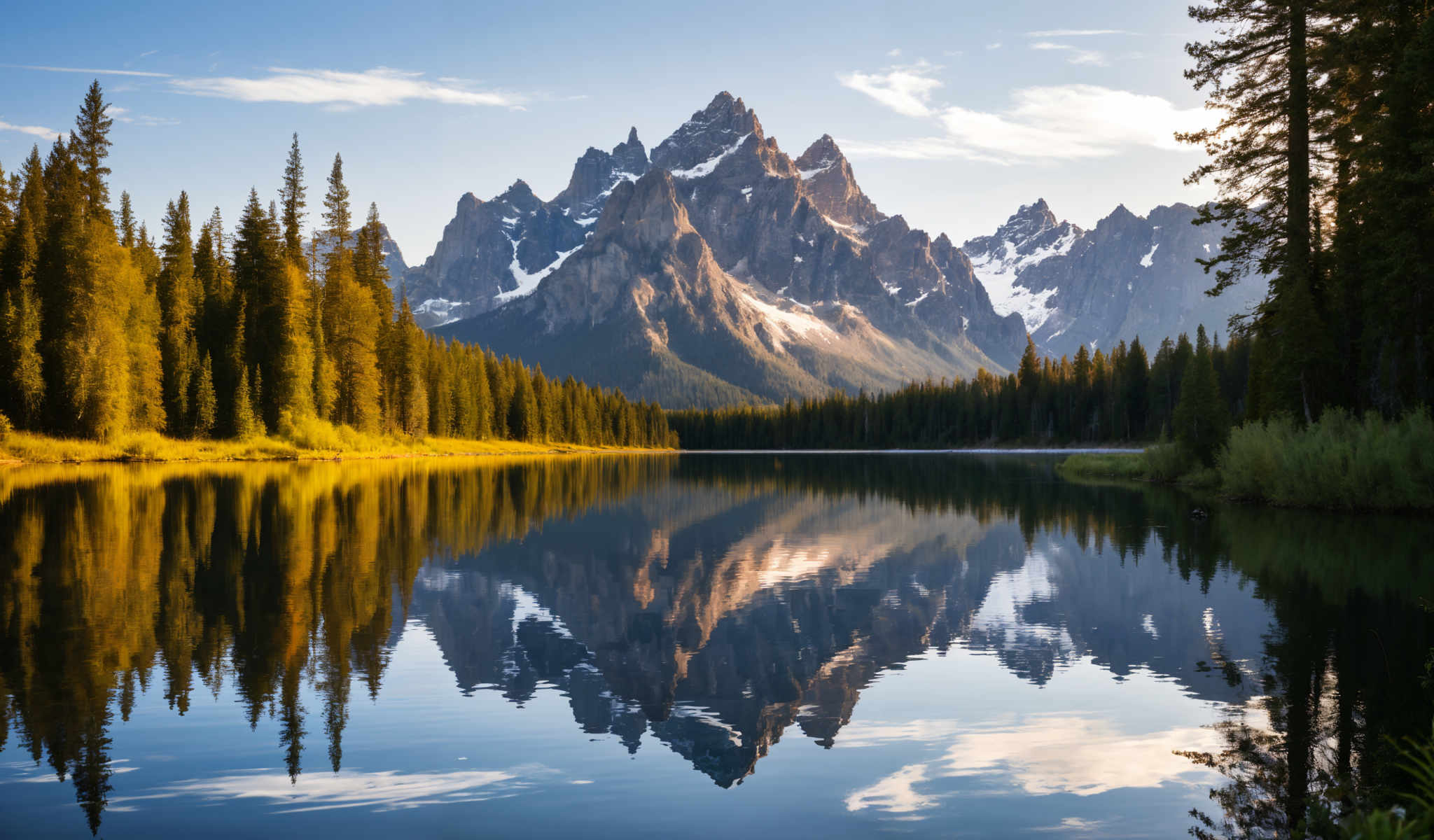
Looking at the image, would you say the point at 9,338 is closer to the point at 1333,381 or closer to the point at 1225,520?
the point at 1225,520

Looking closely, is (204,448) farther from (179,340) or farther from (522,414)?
(522,414)

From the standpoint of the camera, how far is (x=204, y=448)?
64.0m

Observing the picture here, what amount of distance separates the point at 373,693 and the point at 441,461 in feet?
232

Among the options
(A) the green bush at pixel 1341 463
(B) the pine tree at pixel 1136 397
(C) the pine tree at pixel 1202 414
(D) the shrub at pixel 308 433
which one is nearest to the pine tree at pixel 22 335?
(D) the shrub at pixel 308 433

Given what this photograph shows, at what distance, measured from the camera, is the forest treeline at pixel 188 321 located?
185 ft

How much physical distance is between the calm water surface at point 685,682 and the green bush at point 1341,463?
474 cm

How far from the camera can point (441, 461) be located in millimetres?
78688

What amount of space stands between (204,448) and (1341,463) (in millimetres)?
65560

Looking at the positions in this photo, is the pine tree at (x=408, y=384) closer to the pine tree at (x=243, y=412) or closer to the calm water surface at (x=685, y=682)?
the pine tree at (x=243, y=412)

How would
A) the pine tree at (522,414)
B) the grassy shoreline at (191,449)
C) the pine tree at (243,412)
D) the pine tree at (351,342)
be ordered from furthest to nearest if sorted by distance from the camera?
1. the pine tree at (522,414)
2. the pine tree at (351,342)
3. the pine tree at (243,412)
4. the grassy shoreline at (191,449)

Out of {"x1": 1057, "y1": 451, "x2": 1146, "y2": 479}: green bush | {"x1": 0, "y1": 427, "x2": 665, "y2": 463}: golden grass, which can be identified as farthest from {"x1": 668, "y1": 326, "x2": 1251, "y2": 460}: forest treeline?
{"x1": 0, "y1": 427, "x2": 665, "y2": 463}: golden grass

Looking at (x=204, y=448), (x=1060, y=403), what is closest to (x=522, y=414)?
(x=204, y=448)

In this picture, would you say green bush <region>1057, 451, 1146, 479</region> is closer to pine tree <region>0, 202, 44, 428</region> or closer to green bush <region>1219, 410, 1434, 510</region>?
green bush <region>1219, 410, 1434, 510</region>

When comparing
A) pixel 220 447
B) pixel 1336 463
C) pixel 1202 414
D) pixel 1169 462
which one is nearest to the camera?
pixel 1336 463
